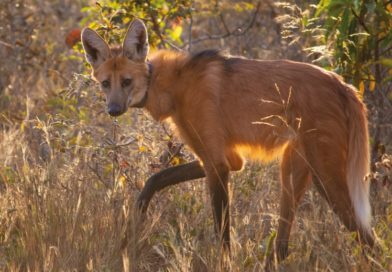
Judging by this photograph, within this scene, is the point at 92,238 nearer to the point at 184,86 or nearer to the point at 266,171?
the point at 184,86

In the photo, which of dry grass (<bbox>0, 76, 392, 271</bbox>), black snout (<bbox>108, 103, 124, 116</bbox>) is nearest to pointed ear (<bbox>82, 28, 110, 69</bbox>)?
dry grass (<bbox>0, 76, 392, 271</bbox>)

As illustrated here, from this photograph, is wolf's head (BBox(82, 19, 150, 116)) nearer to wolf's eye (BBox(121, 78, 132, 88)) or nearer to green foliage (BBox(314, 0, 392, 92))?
wolf's eye (BBox(121, 78, 132, 88))

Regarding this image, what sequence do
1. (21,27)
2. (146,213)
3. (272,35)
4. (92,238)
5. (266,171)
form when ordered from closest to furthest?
(92,238), (146,213), (266,171), (21,27), (272,35)

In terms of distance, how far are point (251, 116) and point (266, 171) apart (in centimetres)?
95

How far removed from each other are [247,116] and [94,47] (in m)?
→ 1.08

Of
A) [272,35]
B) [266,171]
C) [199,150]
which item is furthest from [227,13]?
[199,150]

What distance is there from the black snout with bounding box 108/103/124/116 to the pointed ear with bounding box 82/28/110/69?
38 cm

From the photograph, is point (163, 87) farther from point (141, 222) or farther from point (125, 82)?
point (141, 222)

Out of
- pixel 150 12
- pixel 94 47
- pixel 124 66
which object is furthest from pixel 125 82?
pixel 150 12

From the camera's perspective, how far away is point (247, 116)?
14.5 ft

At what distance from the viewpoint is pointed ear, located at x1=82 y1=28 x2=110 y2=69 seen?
4.63m

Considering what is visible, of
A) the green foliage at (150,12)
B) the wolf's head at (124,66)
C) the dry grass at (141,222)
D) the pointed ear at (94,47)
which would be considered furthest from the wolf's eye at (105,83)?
the green foliage at (150,12)

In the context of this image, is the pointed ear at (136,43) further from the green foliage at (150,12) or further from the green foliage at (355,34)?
the green foliage at (355,34)

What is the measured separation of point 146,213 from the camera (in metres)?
4.60
